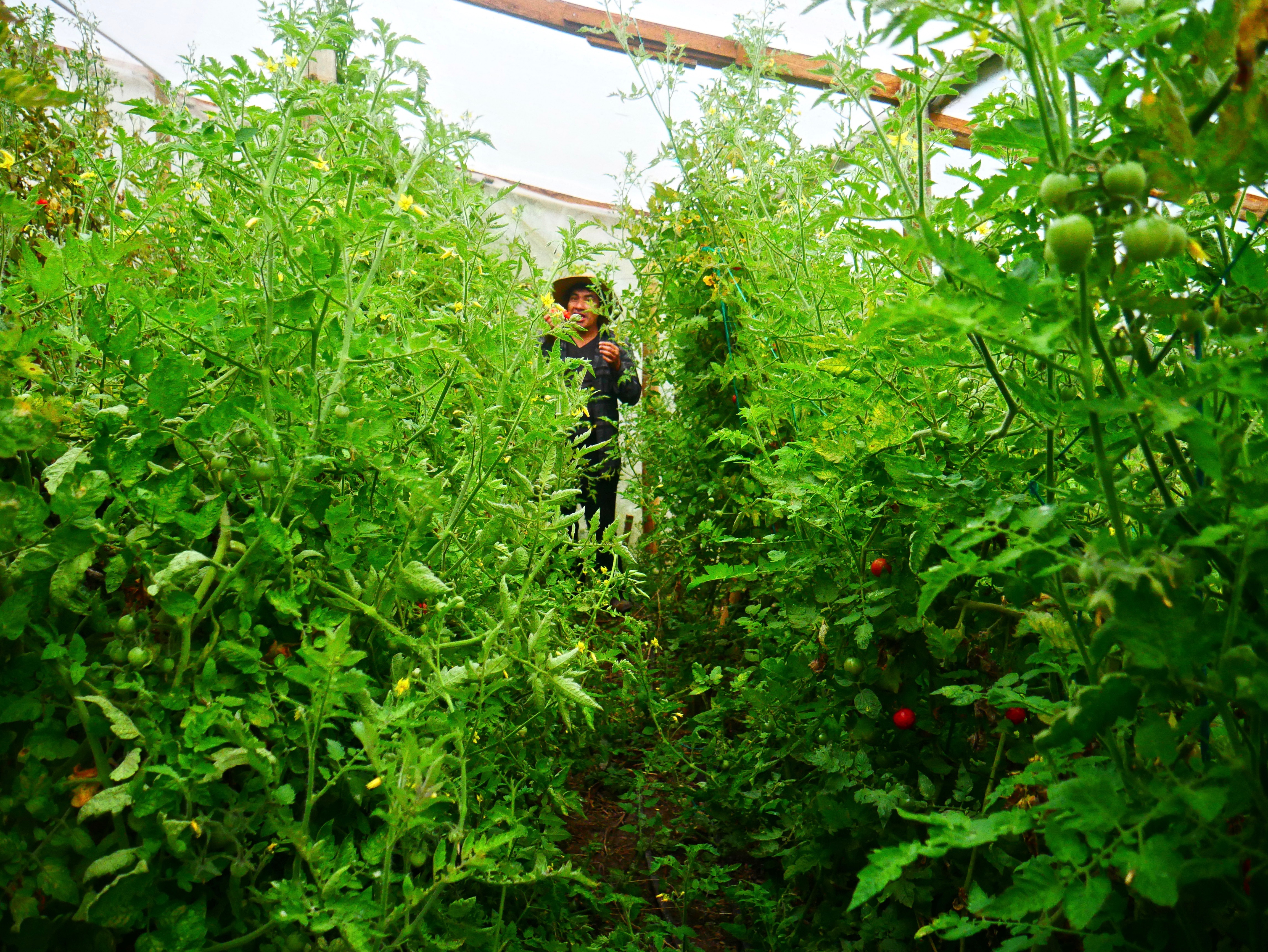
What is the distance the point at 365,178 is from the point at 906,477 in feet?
7.52

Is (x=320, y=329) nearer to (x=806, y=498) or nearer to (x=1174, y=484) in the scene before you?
(x=806, y=498)

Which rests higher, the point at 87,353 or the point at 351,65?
the point at 351,65

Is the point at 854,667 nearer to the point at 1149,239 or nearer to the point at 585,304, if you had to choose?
the point at 1149,239

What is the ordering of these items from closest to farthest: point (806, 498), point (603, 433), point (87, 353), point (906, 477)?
point (906, 477), point (87, 353), point (806, 498), point (603, 433)

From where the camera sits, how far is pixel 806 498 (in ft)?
5.17

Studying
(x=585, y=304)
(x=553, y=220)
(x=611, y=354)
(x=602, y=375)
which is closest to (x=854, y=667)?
(x=611, y=354)

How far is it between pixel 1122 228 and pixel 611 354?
399 centimetres

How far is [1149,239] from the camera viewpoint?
0.59 metres

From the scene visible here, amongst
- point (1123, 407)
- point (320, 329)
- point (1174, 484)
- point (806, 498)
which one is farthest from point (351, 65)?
point (1174, 484)

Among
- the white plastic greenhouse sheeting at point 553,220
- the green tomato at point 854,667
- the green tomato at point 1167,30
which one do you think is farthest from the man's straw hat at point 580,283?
the green tomato at point 1167,30

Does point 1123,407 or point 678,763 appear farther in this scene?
point 678,763

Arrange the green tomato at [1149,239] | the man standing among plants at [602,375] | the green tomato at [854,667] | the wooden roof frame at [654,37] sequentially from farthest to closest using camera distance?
the wooden roof frame at [654,37] < the man standing among plants at [602,375] < the green tomato at [854,667] < the green tomato at [1149,239]

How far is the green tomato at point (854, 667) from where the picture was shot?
1472mm

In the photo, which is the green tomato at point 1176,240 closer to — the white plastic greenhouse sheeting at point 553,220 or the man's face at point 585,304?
the man's face at point 585,304
